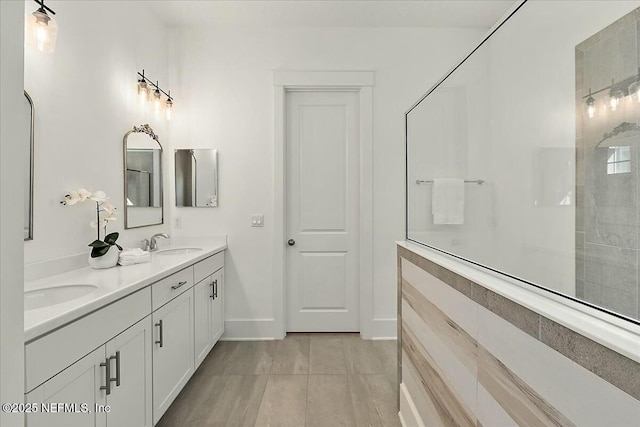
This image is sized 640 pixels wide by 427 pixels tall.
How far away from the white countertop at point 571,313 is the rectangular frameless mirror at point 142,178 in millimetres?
2368

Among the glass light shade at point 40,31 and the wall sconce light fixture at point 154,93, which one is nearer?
the glass light shade at point 40,31

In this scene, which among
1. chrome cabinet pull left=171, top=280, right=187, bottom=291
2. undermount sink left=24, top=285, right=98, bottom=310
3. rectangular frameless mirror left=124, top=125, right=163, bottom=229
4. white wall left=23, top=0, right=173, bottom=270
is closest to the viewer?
undermount sink left=24, top=285, right=98, bottom=310

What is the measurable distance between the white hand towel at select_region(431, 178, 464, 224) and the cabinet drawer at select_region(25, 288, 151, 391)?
1398 mm

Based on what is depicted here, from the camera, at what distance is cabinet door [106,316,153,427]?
1402mm

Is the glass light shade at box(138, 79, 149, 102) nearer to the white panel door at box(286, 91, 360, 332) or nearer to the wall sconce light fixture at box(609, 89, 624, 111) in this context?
the white panel door at box(286, 91, 360, 332)

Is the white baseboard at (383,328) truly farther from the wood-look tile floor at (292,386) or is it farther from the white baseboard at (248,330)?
the white baseboard at (248,330)

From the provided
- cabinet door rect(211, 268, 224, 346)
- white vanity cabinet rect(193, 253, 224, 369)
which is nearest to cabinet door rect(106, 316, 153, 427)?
white vanity cabinet rect(193, 253, 224, 369)

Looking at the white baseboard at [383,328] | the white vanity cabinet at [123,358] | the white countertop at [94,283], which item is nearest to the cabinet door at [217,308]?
the white vanity cabinet at [123,358]

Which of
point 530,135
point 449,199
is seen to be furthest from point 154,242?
point 530,135

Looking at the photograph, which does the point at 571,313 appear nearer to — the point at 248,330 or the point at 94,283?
the point at 94,283

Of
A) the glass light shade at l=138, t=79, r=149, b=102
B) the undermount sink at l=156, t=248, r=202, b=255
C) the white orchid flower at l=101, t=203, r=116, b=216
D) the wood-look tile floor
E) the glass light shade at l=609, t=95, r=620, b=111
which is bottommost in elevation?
the wood-look tile floor

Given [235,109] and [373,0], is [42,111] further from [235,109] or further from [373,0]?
[373,0]

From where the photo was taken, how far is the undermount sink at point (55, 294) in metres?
1.50

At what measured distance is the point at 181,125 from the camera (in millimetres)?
3182
